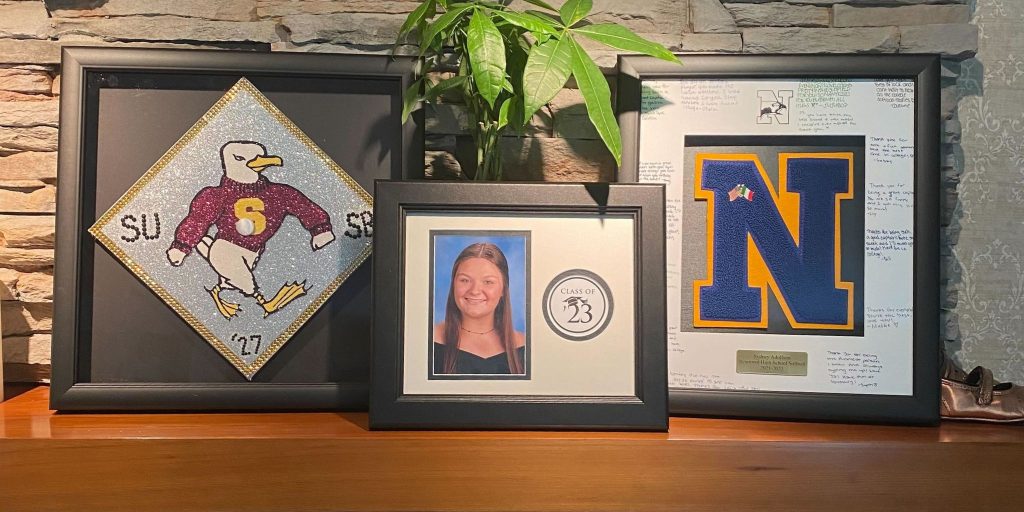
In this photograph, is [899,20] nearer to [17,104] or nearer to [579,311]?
[579,311]

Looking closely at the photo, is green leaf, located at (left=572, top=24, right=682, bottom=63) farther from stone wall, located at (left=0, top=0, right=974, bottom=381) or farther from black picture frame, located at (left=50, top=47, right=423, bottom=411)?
black picture frame, located at (left=50, top=47, right=423, bottom=411)

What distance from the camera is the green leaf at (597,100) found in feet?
2.90

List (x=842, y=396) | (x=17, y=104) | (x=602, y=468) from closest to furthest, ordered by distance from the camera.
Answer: (x=602, y=468) < (x=842, y=396) < (x=17, y=104)

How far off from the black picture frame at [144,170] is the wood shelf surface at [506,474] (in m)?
0.13

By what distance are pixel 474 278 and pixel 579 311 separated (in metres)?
0.14

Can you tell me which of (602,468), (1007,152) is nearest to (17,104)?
(602,468)

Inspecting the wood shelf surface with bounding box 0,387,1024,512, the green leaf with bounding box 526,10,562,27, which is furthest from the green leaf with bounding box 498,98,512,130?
the wood shelf surface with bounding box 0,387,1024,512

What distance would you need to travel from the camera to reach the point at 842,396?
96cm

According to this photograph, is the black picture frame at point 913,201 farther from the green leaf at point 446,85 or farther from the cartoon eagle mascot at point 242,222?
the cartoon eagle mascot at point 242,222

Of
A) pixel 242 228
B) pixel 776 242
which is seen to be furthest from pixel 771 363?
pixel 242 228

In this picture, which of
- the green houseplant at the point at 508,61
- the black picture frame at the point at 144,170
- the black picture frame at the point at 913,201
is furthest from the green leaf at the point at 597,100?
the black picture frame at the point at 144,170

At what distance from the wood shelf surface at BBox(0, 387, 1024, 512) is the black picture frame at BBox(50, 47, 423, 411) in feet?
0.44

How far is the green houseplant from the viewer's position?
0.88 metres

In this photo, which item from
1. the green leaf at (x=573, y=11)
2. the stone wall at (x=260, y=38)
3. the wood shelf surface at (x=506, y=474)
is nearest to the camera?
the wood shelf surface at (x=506, y=474)
